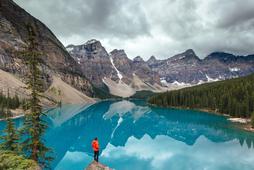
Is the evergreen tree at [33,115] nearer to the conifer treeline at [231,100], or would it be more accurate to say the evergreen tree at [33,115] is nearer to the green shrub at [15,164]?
the green shrub at [15,164]

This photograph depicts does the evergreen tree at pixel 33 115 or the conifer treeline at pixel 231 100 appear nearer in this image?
the evergreen tree at pixel 33 115

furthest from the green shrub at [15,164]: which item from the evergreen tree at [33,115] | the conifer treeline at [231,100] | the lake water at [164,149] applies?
the conifer treeline at [231,100]

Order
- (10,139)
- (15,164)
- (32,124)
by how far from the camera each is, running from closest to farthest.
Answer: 1. (15,164)
2. (32,124)
3. (10,139)

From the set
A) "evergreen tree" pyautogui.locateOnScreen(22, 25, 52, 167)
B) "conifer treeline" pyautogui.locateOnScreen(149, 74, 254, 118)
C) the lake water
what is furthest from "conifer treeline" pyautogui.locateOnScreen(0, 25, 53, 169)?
"conifer treeline" pyautogui.locateOnScreen(149, 74, 254, 118)

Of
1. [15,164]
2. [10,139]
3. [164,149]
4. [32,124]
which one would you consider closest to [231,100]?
[164,149]

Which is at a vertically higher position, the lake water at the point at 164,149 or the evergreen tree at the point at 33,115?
the evergreen tree at the point at 33,115

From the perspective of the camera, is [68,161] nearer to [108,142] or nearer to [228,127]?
[108,142]

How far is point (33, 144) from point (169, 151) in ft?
159

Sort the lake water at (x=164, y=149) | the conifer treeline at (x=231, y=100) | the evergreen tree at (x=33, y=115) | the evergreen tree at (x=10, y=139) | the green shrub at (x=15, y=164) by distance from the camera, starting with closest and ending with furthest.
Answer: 1. the green shrub at (x=15, y=164)
2. the evergreen tree at (x=33, y=115)
3. the evergreen tree at (x=10, y=139)
4. the lake water at (x=164, y=149)
5. the conifer treeline at (x=231, y=100)

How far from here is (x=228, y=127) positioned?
111875 millimetres

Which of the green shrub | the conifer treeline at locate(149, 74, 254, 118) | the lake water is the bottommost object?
A: the lake water

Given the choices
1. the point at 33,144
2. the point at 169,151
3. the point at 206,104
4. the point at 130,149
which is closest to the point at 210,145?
the point at 169,151

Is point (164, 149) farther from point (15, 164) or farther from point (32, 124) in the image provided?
point (15, 164)

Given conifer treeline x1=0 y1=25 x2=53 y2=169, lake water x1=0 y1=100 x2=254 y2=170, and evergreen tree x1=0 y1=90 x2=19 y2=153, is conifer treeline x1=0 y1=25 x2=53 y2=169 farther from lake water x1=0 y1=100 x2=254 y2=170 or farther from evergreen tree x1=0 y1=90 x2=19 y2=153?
lake water x1=0 y1=100 x2=254 y2=170
